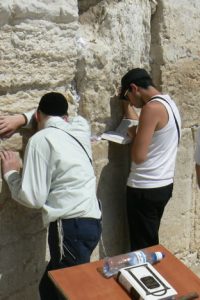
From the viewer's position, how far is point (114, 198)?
4305 mm

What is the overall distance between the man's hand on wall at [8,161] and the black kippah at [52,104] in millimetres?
350

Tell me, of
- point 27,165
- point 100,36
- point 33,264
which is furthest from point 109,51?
point 33,264

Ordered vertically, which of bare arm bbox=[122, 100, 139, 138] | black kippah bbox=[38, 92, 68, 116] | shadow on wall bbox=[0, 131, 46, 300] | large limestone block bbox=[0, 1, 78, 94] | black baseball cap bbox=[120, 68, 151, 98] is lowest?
shadow on wall bbox=[0, 131, 46, 300]

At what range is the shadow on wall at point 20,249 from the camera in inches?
140

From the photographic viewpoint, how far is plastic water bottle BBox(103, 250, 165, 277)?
2.76 m

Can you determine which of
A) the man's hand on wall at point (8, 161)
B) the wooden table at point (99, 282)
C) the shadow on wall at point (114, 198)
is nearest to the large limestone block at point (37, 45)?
the man's hand on wall at point (8, 161)

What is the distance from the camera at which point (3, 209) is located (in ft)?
11.5

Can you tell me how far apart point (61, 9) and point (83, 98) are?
26.7 inches

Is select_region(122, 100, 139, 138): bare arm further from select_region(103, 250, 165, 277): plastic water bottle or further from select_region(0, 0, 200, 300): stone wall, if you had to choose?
select_region(103, 250, 165, 277): plastic water bottle

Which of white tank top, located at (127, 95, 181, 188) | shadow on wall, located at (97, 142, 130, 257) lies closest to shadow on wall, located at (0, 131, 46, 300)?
shadow on wall, located at (97, 142, 130, 257)

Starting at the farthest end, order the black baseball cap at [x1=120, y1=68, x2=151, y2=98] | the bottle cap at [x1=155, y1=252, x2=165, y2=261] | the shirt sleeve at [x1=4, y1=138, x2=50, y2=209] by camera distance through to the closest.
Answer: the black baseball cap at [x1=120, y1=68, x2=151, y2=98], the shirt sleeve at [x1=4, y1=138, x2=50, y2=209], the bottle cap at [x1=155, y1=252, x2=165, y2=261]

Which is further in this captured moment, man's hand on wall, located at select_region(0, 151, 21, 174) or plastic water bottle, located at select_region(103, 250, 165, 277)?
man's hand on wall, located at select_region(0, 151, 21, 174)

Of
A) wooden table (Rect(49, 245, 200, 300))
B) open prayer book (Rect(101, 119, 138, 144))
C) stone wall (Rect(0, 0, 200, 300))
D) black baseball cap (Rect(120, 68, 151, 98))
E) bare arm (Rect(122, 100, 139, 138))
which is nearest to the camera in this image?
wooden table (Rect(49, 245, 200, 300))

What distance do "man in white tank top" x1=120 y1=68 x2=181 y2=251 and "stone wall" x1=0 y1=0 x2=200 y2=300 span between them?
0.25 meters
